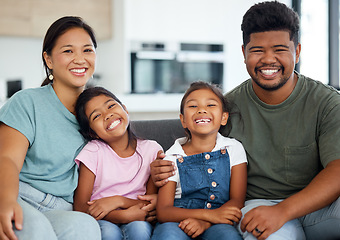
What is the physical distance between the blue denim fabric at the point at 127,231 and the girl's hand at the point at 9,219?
351 millimetres

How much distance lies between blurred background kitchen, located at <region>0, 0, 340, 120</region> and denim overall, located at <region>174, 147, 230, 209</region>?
10.2 feet

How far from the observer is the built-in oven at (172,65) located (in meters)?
5.17

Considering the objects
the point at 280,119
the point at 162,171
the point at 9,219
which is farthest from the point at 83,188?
the point at 280,119

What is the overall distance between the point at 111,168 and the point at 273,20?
0.90m

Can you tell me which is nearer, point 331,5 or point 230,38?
point 331,5

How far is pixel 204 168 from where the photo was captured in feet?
5.38

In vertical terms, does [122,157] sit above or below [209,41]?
below

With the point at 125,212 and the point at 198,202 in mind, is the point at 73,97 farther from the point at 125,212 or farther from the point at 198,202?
the point at 198,202

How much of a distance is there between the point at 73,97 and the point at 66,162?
11.7 inches

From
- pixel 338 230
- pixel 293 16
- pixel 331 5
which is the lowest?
pixel 338 230

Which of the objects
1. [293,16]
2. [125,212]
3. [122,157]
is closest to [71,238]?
[125,212]

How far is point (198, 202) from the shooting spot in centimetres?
163

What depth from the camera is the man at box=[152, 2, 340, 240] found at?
5.11 feet

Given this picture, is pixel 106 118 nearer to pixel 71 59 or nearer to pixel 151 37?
pixel 71 59
